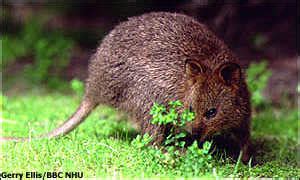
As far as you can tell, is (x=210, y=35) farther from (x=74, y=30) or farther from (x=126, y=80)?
(x=74, y=30)

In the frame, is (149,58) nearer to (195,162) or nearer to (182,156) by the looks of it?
(182,156)

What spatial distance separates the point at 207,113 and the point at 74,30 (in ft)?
26.7

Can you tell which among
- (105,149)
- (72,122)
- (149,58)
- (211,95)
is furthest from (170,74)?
(72,122)

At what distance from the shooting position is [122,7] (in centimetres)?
1288

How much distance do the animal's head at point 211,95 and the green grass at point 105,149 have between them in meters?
Result: 0.39

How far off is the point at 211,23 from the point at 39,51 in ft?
10.3

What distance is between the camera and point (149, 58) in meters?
6.11

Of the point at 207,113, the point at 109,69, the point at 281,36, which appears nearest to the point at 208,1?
the point at 281,36

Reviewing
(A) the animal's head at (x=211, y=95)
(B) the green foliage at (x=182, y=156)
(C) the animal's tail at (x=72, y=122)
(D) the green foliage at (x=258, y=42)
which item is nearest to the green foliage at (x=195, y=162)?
(B) the green foliage at (x=182, y=156)

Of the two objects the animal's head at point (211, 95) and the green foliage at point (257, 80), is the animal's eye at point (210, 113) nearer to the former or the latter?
the animal's head at point (211, 95)

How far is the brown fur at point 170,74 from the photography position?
5613mm

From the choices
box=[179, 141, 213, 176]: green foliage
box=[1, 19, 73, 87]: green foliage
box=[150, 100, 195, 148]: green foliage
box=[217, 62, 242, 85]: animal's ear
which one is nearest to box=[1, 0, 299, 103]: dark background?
box=[1, 19, 73, 87]: green foliage

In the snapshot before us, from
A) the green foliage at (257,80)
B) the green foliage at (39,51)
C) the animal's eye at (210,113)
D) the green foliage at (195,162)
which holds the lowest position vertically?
the green foliage at (195,162)

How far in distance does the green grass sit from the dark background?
1.34 meters
